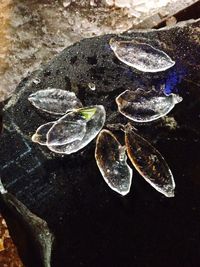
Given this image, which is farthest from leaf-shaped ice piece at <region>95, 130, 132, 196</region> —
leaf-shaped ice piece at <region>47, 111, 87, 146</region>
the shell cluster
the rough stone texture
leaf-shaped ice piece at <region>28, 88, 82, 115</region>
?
the rough stone texture

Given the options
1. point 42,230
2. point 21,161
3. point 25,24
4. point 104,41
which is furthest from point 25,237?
point 25,24

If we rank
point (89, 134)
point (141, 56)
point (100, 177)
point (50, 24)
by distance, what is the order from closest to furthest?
point (100, 177) → point (89, 134) → point (141, 56) → point (50, 24)

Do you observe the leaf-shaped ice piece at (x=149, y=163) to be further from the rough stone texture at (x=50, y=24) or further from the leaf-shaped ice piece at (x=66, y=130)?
the rough stone texture at (x=50, y=24)

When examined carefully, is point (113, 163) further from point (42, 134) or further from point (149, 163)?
point (42, 134)

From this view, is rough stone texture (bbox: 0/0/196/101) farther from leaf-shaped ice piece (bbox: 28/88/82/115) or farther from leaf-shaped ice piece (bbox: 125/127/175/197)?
leaf-shaped ice piece (bbox: 125/127/175/197)

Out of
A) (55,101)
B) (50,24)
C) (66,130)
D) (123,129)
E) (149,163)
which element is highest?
(50,24)

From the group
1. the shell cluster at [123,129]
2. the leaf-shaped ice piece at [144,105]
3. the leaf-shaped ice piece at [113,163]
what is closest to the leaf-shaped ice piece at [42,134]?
the shell cluster at [123,129]

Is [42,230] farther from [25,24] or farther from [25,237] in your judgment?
[25,24]

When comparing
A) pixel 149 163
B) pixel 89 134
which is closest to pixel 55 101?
pixel 89 134
